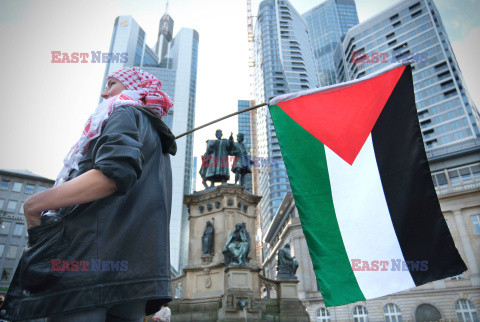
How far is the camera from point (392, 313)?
1516 inches

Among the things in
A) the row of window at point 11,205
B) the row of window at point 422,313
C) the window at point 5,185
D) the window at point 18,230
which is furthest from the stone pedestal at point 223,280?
the window at point 5,185

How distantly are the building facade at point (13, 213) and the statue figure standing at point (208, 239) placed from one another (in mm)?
47329

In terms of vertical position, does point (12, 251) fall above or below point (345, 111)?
above

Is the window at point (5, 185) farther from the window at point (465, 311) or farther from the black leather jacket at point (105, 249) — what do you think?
the window at point (465, 311)

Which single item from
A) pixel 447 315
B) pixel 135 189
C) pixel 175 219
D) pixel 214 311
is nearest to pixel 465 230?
pixel 447 315

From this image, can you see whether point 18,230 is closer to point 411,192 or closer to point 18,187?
point 18,187

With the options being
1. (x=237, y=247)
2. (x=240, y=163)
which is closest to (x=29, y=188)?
(x=240, y=163)

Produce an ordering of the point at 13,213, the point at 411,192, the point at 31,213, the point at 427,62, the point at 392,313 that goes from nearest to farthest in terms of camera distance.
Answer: the point at 31,213, the point at 411,192, the point at 392,313, the point at 13,213, the point at 427,62

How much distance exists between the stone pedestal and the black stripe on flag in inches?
289

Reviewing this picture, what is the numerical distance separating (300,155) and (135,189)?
8.24 ft

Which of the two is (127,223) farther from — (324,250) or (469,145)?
(469,145)

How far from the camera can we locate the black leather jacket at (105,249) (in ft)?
4.44

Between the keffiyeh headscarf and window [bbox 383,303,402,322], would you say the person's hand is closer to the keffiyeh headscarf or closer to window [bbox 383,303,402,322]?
the keffiyeh headscarf

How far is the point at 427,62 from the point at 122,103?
3519 inches
